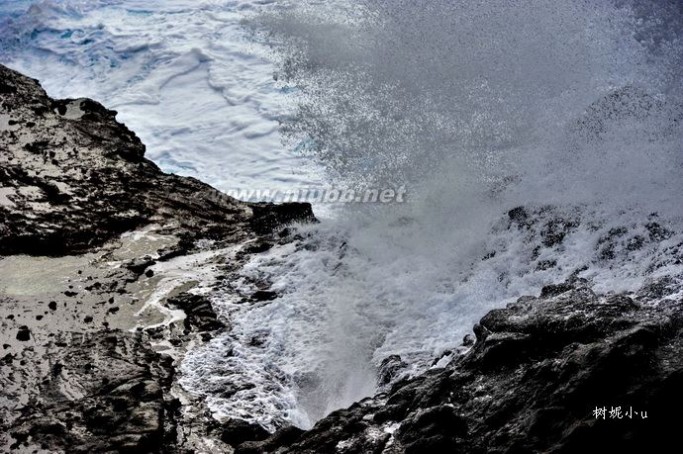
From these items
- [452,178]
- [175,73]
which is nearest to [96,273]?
[452,178]

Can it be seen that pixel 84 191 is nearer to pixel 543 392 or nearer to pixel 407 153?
pixel 407 153

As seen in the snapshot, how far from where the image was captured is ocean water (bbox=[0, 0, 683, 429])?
7.70 metres

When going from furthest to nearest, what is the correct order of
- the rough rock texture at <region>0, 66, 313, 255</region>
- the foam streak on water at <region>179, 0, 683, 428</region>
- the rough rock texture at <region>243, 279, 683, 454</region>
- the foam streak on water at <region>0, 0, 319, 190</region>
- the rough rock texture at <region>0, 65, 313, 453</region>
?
→ 1. the foam streak on water at <region>0, 0, 319, 190</region>
2. the rough rock texture at <region>0, 66, 313, 255</region>
3. the foam streak on water at <region>179, 0, 683, 428</region>
4. the rough rock texture at <region>0, 65, 313, 453</region>
5. the rough rock texture at <region>243, 279, 683, 454</region>

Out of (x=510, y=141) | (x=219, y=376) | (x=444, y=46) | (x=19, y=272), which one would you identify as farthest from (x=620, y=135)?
(x=19, y=272)

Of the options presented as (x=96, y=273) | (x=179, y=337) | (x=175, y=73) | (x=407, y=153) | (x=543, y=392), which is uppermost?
(x=175, y=73)

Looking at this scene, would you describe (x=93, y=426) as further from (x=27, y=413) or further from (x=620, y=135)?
(x=620, y=135)

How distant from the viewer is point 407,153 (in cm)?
1173

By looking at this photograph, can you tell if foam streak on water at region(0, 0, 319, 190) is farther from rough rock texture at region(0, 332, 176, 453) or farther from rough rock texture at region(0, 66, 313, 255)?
rough rock texture at region(0, 332, 176, 453)

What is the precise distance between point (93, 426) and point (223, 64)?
13.4 meters

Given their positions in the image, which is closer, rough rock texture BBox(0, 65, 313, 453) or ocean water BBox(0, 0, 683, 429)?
rough rock texture BBox(0, 65, 313, 453)

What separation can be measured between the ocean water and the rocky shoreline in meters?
0.35

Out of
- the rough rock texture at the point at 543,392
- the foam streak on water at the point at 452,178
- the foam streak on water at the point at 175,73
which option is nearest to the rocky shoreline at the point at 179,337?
the rough rock texture at the point at 543,392

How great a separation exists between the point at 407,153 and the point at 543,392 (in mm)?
7046

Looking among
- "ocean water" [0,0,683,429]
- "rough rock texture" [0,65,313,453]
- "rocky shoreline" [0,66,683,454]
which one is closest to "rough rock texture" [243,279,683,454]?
"rocky shoreline" [0,66,683,454]
